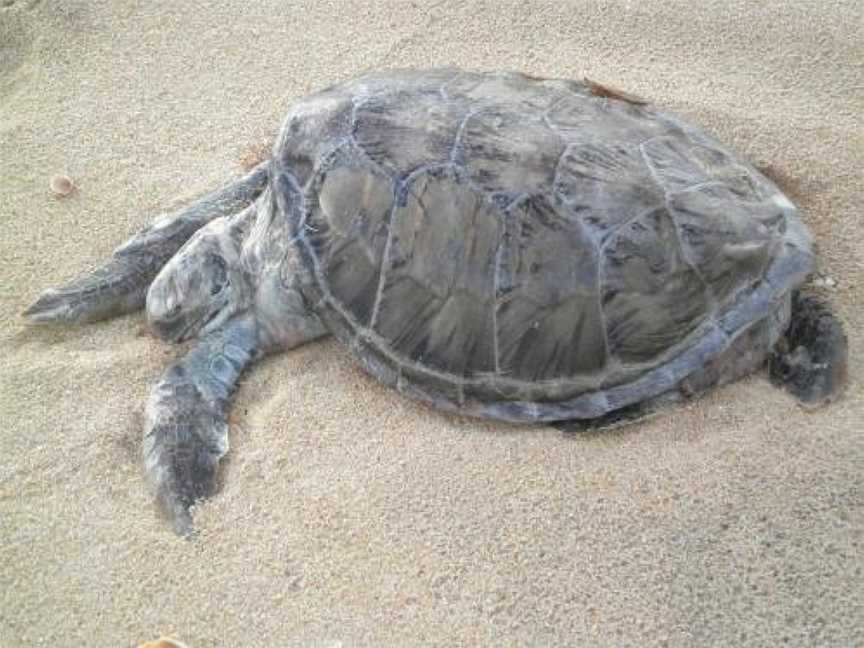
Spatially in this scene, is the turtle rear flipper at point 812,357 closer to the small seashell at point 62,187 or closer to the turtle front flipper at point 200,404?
the turtle front flipper at point 200,404

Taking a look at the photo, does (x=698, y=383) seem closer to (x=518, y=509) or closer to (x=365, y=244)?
(x=518, y=509)

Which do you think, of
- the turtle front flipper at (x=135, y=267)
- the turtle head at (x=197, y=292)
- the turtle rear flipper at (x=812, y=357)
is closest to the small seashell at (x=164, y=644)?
the turtle head at (x=197, y=292)

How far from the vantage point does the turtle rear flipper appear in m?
2.11

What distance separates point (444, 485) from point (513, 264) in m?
0.60

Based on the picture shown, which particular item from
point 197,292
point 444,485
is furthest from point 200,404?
point 444,485

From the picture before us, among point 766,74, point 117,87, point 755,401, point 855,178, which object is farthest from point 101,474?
point 766,74

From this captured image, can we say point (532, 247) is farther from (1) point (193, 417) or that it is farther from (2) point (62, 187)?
(2) point (62, 187)

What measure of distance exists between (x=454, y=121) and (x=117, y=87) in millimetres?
2024

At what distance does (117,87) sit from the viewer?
3584mm

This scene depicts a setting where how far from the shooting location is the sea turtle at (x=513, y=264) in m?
2.08

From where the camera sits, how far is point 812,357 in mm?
2156

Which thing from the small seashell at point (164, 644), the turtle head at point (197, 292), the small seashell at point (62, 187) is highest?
the small seashell at point (62, 187)

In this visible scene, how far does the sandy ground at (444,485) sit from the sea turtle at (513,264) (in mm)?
97

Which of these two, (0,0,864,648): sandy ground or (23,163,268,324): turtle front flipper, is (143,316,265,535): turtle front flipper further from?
(23,163,268,324): turtle front flipper
